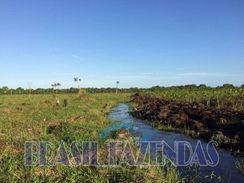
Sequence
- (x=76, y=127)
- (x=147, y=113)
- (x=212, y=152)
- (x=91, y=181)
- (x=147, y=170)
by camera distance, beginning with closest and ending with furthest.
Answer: (x=91, y=181)
(x=147, y=170)
(x=212, y=152)
(x=76, y=127)
(x=147, y=113)

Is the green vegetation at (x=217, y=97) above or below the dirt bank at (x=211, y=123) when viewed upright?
above

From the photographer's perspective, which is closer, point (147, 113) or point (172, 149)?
point (172, 149)

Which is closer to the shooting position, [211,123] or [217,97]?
[211,123]

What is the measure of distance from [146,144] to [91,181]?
6.69m

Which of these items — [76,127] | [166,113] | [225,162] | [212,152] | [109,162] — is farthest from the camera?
[166,113]

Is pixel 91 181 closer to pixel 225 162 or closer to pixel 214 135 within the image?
pixel 225 162

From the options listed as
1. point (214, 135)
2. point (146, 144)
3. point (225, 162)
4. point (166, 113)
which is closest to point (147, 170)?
point (225, 162)

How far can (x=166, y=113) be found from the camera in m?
24.3

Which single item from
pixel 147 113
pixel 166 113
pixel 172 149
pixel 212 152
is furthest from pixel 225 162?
pixel 147 113

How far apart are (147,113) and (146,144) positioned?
41.4 feet

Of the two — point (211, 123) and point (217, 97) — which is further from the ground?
point (217, 97)

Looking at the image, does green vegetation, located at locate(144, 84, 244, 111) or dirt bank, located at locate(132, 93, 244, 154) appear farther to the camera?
green vegetation, located at locate(144, 84, 244, 111)

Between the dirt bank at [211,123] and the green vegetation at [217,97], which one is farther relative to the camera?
the green vegetation at [217,97]

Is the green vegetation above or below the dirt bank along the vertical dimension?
above
